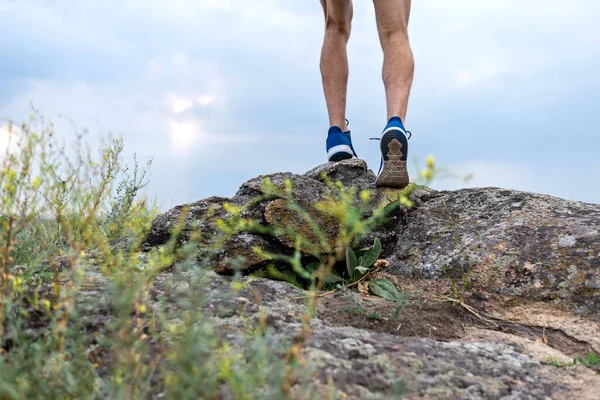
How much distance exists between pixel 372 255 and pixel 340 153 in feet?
3.96

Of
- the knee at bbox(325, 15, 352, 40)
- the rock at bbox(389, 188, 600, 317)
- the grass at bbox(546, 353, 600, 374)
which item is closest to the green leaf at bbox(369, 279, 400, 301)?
the rock at bbox(389, 188, 600, 317)

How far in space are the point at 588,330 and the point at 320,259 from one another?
1.36 m

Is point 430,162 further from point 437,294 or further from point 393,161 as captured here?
point 393,161

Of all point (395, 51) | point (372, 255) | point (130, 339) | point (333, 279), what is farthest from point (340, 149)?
point (130, 339)

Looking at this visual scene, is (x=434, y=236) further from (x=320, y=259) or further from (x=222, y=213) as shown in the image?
(x=222, y=213)

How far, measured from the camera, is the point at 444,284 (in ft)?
10.4

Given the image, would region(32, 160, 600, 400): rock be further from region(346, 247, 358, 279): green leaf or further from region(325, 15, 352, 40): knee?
region(325, 15, 352, 40): knee

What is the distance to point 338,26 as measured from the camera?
14.8ft

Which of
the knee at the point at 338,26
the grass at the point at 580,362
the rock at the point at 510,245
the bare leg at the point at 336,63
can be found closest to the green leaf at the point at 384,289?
the rock at the point at 510,245

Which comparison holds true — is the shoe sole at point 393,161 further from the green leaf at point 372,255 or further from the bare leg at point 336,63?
the bare leg at point 336,63

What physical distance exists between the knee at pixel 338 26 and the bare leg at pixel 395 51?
1.16 feet

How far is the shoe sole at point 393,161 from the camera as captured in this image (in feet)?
12.0

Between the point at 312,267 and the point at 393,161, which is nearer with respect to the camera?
the point at 312,267

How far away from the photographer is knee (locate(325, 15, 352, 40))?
449 cm
